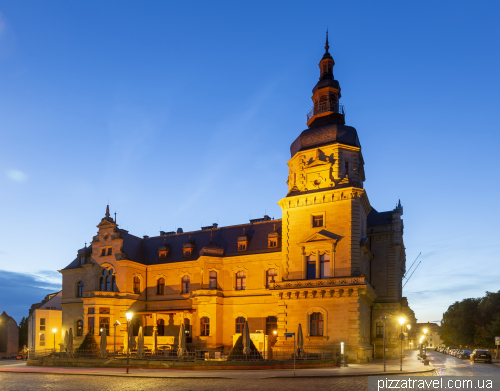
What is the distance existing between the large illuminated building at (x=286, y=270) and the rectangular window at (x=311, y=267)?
0.09 meters

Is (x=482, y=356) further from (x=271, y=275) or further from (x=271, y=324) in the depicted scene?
(x=271, y=275)

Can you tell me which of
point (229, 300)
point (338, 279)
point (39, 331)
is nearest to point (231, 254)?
point (229, 300)

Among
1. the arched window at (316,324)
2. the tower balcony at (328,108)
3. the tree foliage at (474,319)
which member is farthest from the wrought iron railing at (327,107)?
the tree foliage at (474,319)

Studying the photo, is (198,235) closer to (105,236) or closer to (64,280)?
(105,236)

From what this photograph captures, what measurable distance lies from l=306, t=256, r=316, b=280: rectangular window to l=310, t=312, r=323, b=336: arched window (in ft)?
10.5

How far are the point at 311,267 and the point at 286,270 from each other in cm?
252

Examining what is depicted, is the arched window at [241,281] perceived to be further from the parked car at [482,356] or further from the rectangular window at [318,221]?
the parked car at [482,356]

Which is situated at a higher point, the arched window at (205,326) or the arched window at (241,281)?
the arched window at (241,281)

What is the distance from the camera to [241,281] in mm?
47250

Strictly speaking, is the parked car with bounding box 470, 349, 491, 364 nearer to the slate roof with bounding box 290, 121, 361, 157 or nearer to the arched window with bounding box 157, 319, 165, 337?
the slate roof with bounding box 290, 121, 361, 157

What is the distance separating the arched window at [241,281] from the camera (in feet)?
154

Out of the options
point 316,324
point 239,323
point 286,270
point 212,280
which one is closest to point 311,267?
point 286,270

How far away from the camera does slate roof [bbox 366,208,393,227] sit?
46.8m

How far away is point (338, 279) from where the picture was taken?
1453 inches
